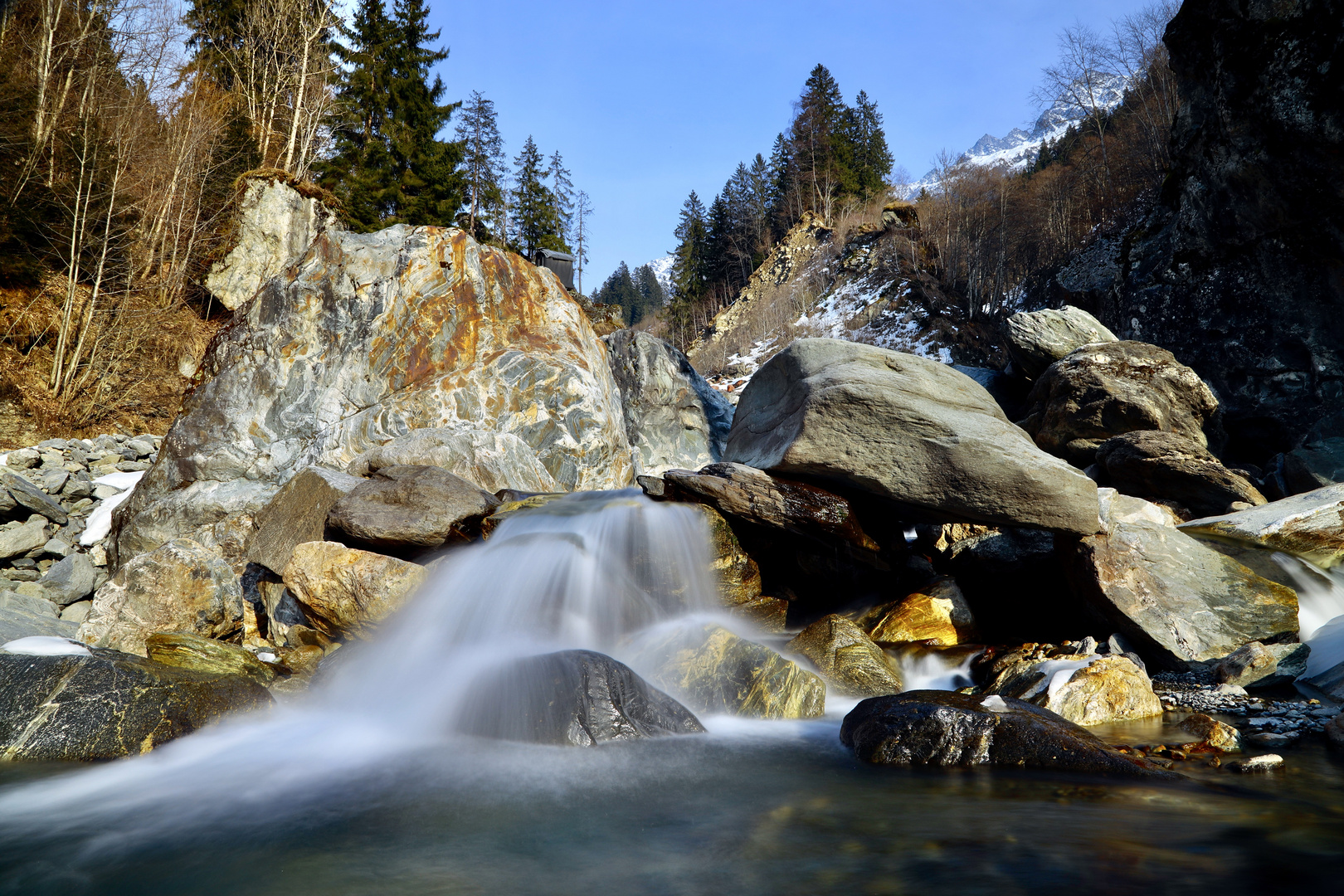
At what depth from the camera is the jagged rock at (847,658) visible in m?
5.42

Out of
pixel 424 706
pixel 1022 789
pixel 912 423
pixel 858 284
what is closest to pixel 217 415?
pixel 424 706

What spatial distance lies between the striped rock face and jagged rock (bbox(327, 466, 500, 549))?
Answer: 7.52ft

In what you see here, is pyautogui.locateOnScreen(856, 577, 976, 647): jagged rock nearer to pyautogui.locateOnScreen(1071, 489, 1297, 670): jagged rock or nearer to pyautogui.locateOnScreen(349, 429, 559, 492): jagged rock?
pyautogui.locateOnScreen(1071, 489, 1297, 670): jagged rock

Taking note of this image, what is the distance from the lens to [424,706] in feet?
16.1

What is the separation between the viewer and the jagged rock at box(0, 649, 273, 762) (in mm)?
4023

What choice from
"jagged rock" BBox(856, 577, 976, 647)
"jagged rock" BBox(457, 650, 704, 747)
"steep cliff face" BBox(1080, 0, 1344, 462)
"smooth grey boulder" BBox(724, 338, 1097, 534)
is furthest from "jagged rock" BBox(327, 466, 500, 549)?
"steep cliff face" BBox(1080, 0, 1344, 462)

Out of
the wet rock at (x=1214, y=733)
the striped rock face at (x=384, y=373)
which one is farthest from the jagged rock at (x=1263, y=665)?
the striped rock face at (x=384, y=373)

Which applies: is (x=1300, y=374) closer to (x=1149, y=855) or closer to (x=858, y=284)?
(x=1149, y=855)

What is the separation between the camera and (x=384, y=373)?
10.1 metres

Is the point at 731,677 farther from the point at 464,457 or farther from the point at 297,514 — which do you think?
the point at 297,514

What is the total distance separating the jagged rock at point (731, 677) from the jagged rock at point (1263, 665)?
293 centimetres

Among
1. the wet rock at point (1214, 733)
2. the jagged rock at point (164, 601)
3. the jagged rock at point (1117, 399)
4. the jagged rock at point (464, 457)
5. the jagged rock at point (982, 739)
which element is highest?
the jagged rock at point (1117, 399)

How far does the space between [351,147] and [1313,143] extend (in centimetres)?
2725

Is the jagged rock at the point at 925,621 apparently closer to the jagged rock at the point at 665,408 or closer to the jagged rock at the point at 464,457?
the jagged rock at the point at 464,457
